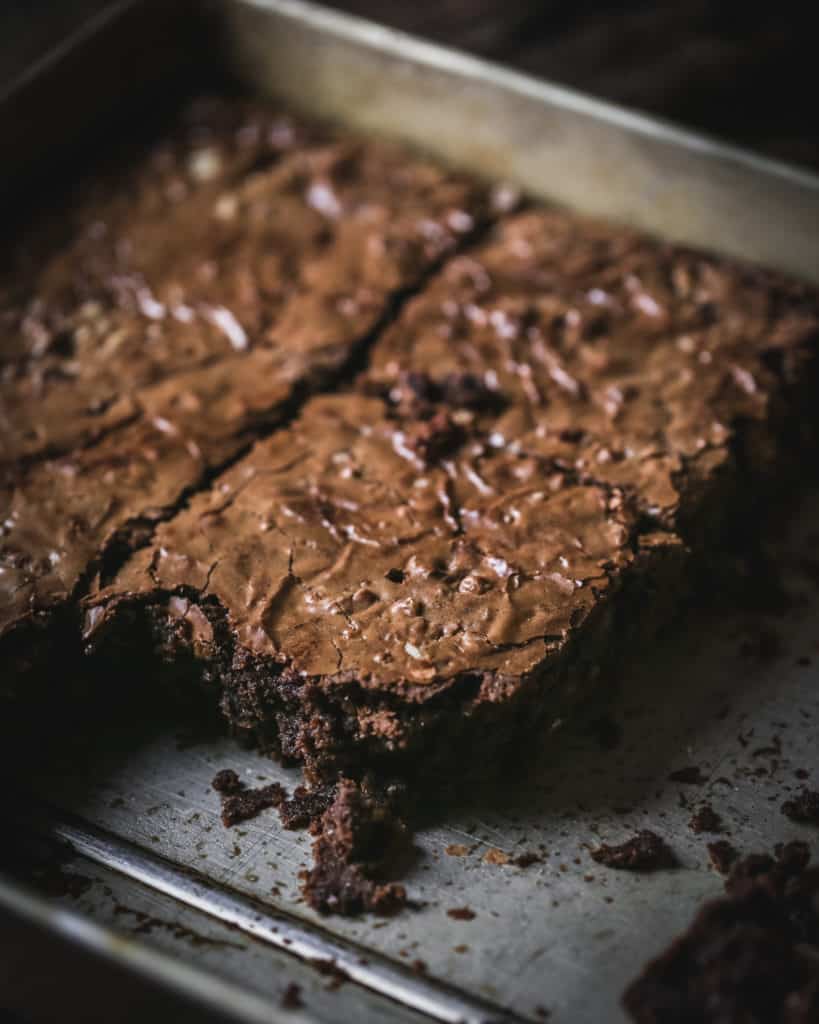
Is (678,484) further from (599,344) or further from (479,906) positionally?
(479,906)

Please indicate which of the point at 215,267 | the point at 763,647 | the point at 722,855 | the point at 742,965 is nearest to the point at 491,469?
the point at 763,647

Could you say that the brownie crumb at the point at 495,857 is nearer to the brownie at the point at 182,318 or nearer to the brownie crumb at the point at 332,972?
the brownie crumb at the point at 332,972

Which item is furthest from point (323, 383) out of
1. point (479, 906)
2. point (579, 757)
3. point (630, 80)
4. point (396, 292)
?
point (630, 80)

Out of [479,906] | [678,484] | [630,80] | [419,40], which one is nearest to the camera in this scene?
[479,906]

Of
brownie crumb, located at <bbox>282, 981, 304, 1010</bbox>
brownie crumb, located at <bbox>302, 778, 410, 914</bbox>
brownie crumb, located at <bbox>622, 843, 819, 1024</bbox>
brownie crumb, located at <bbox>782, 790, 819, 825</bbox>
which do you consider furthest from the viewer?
brownie crumb, located at <bbox>782, 790, 819, 825</bbox>

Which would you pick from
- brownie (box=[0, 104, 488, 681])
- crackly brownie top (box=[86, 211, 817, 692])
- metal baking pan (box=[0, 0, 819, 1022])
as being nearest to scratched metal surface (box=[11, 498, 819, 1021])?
metal baking pan (box=[0, 0, 819, 1022])

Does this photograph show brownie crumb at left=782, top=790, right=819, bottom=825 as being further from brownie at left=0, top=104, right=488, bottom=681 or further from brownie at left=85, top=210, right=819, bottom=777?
brownie at left=0, top=104, right=488, bottom=681

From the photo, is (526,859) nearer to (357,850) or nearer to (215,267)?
(357,850)
